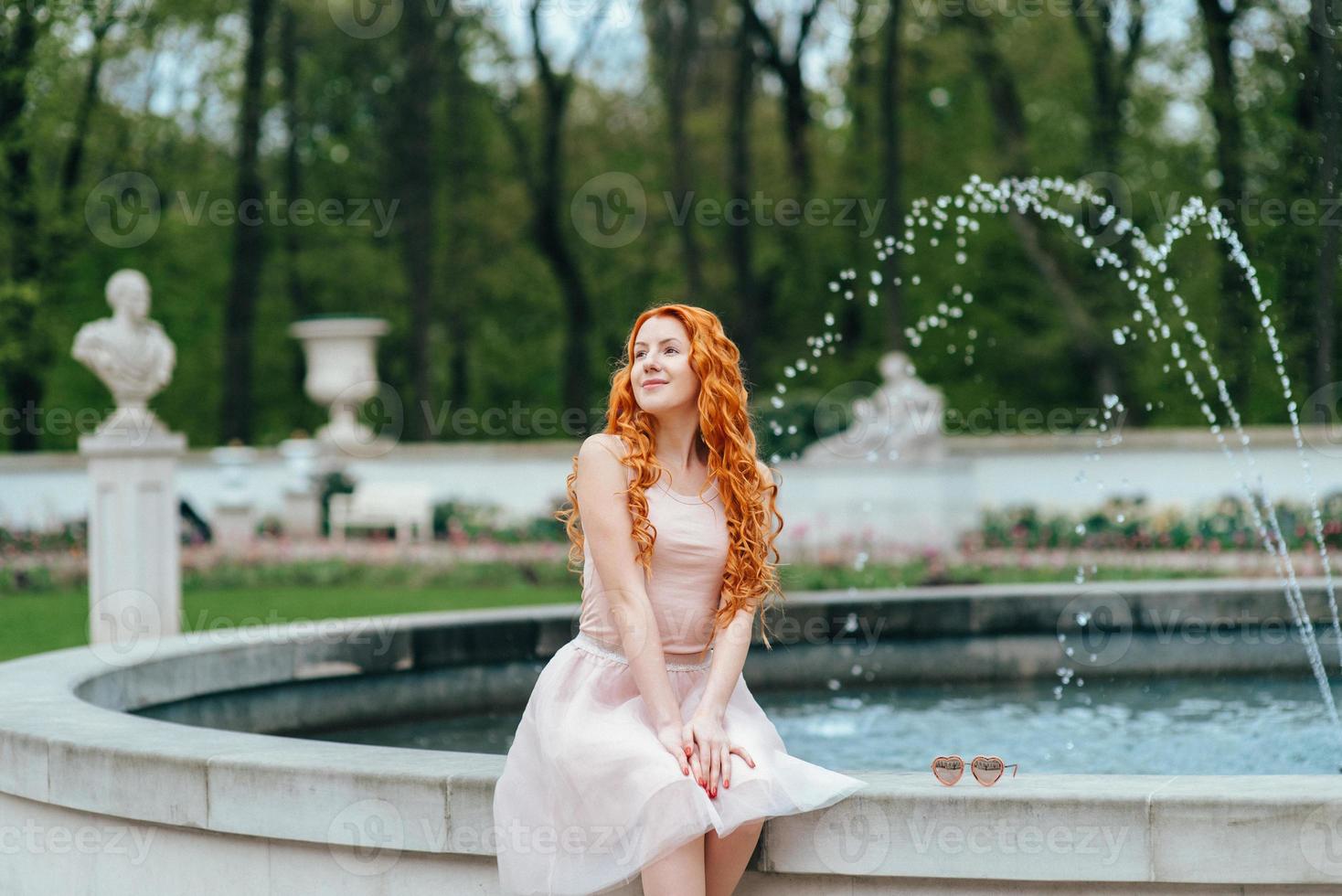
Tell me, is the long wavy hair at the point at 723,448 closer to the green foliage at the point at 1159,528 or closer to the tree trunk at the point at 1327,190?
the green foliage at the point at 1159,528

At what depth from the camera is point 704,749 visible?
4.09 m

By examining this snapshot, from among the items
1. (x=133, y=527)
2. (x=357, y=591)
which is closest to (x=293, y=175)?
(x=357, y=591)

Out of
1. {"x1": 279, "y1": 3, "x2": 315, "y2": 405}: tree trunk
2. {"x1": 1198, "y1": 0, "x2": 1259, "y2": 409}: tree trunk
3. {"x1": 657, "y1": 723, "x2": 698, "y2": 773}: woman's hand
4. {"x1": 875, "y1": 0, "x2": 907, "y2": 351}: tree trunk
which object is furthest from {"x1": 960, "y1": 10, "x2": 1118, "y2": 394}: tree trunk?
{"x1": 657, "y1": 723, "x2": 698, "y2": 773}: woman's hand

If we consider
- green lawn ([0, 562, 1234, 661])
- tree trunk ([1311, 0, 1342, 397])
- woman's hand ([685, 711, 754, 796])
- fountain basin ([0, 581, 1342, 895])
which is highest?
tree trunk ([1311, 0, 1342, 397])

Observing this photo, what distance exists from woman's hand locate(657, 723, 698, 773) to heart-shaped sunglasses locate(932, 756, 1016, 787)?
613 mm

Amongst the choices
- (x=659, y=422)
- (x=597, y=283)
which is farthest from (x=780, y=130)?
(x=659, y=422)

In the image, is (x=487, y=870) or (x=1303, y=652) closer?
(x=487, y=870)

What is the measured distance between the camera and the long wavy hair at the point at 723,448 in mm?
4410

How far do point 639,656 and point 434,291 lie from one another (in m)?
33.2

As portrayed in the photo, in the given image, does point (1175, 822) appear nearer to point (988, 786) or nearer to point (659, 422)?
point (988, 786)

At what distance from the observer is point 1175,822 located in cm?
397

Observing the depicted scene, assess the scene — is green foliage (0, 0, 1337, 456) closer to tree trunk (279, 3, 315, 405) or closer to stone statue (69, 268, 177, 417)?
tree trunk (279, 3, 315, 405)

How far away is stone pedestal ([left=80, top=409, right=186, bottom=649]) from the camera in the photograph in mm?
11000

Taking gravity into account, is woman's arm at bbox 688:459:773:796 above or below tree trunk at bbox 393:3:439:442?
below
